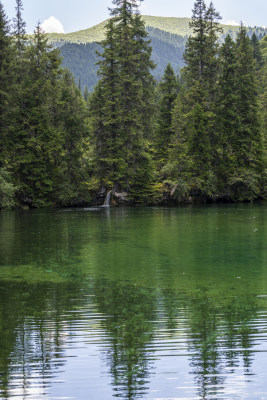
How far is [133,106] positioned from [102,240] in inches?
1208

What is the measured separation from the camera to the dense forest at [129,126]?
4378cm

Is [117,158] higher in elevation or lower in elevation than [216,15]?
lower

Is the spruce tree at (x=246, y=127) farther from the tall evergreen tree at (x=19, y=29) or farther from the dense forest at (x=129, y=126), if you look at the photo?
the tall evergreen tree at (x=19, y=29)

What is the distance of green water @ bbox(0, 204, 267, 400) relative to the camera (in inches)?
198

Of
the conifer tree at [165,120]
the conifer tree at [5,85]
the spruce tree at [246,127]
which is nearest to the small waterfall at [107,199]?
the conifer tree at [165,120]

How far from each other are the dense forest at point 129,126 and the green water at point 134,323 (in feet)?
93.5

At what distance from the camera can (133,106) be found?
47875 millimetres

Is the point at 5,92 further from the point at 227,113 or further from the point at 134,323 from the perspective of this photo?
the point at 134,323

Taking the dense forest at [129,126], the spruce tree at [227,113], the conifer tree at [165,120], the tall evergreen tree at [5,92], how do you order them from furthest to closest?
the conifer tree at [165,120] → the spruce tree at [227,113] → the dense forest at [129,126] → the tall evergreen tree at [5,92]

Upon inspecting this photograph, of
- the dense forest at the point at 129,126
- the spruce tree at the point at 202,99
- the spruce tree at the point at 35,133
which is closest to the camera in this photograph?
the spruce tree at the point at 35,133

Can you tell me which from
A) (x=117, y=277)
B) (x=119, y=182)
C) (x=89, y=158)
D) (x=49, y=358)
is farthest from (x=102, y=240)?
(x=89, y=158)

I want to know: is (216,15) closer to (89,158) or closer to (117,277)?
(89,158)

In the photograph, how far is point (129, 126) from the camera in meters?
47.2

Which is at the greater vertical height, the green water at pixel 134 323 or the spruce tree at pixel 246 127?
the spruce tree at pixel 246 127
